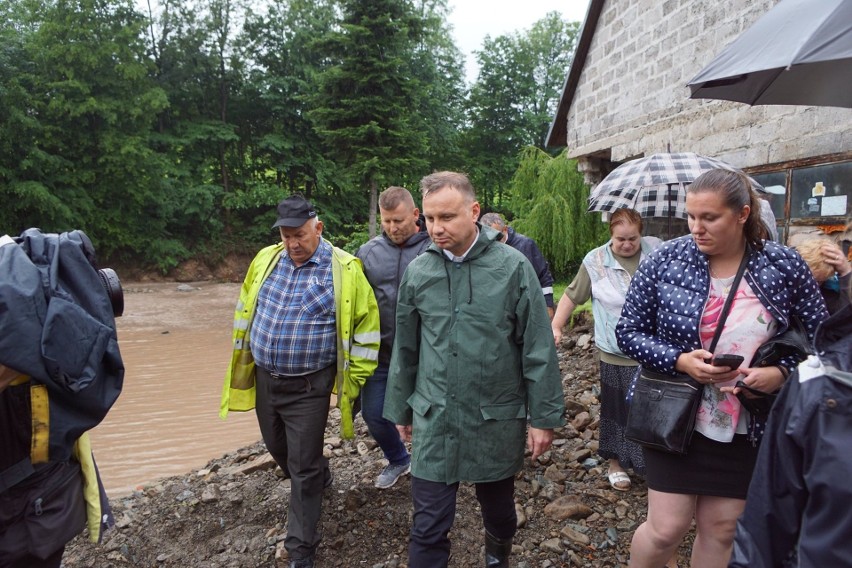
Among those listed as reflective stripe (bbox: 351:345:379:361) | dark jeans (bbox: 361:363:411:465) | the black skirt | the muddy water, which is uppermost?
reflective stripe (bbox: 351:345:379:361)

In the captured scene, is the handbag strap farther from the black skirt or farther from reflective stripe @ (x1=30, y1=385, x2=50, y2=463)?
reflective stripe @ (x1=30, y1=385, x2=50, y2=463)

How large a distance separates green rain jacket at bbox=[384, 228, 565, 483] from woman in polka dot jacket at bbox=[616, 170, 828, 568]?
0.50m

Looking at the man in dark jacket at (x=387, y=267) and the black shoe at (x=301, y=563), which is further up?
the man in dark jacket at (x=387, y=267)

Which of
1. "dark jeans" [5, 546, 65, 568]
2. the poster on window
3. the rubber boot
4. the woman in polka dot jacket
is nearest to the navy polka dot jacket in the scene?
the woman in polka dot jacket

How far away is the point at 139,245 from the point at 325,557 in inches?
920

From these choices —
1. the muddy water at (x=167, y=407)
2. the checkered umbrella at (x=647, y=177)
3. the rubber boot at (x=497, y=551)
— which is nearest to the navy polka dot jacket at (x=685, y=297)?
the rubber boot at (x=497, y=551)

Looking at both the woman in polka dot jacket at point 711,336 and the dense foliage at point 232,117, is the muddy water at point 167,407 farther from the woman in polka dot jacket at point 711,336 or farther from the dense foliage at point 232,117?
the dense foliage at point 232,117

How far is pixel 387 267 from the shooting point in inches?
154

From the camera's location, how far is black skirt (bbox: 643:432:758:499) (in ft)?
7.24

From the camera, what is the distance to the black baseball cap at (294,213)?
131 inches

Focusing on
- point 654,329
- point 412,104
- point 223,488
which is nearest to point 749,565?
point 654,329

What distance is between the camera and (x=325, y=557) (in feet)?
11.3

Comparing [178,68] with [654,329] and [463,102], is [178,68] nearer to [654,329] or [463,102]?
[463,102]

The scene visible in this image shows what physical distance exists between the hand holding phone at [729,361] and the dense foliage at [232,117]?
1151 centimetres
